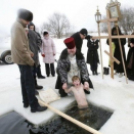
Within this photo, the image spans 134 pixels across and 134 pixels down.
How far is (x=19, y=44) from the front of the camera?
2.47 m

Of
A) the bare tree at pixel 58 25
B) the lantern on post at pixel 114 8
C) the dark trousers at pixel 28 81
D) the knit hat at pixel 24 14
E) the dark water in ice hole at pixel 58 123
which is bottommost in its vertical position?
the dark water in ice hole at pixel 58 123

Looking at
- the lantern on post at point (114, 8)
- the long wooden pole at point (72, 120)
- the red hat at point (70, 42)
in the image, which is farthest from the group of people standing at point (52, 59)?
the lantern on post at point (114, 8)

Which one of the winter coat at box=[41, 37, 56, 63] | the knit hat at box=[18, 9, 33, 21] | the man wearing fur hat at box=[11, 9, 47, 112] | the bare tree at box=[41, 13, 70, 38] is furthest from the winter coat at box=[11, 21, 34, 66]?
the bare tree at box=[41, 13, 70, 38]

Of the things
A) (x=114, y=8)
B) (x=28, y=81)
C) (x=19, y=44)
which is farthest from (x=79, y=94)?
(x=114, y=8)

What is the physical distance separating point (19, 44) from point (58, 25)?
1521 inches

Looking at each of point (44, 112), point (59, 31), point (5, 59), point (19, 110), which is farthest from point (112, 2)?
point (59, 31)

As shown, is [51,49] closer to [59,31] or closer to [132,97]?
[132,97]

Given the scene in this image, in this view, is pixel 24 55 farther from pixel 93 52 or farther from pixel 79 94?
pixel 93 52

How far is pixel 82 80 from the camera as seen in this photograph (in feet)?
11.9

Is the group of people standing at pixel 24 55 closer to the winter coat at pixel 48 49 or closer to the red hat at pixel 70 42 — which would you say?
the red hat at pixel 70 42

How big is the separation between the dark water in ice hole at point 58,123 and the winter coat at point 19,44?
3.60ft

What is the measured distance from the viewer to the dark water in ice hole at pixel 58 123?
2516 mm

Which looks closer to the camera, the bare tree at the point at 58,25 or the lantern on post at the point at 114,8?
the lantern on post at the point at 114,8

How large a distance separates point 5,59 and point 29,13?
5.91 metres
